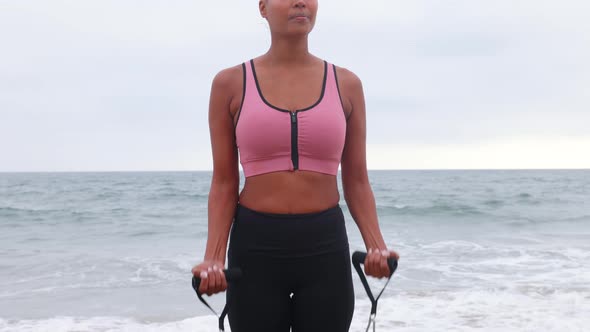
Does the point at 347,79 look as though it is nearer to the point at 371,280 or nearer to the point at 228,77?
the point at 228,77

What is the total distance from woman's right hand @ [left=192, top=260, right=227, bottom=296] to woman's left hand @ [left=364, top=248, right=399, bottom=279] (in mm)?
544

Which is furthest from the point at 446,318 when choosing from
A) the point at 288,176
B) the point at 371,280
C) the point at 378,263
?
the point at 288,176

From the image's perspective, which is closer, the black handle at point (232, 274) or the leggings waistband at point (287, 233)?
the black handle at point (232, 274)

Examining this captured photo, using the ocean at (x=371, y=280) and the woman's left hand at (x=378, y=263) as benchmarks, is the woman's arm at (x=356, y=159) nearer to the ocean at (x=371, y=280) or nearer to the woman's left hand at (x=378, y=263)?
the woman's left hand at (x=378, y=263)

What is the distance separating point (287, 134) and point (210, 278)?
61 centimetres

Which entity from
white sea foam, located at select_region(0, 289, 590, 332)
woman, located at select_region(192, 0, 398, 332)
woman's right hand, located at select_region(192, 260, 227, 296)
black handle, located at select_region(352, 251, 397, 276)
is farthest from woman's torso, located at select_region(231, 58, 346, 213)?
white sea foam, located at select_region(0, 289, 590, 332)

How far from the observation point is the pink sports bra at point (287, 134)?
8.02ft

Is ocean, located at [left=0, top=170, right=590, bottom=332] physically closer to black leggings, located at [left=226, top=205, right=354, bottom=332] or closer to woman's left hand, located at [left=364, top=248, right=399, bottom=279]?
black leggings, located at [left=226, top=205, right=354, bottom=332]

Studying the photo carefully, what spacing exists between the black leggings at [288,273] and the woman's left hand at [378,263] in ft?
0.57

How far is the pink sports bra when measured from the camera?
2445mm

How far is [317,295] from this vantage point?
2.52 m

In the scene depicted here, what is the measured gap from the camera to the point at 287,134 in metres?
2.45

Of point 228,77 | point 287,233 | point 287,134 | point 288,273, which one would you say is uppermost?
point 228,77

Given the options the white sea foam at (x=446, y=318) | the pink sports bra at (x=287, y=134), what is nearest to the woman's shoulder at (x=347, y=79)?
the pink sports bra at (x=287, y=134)
